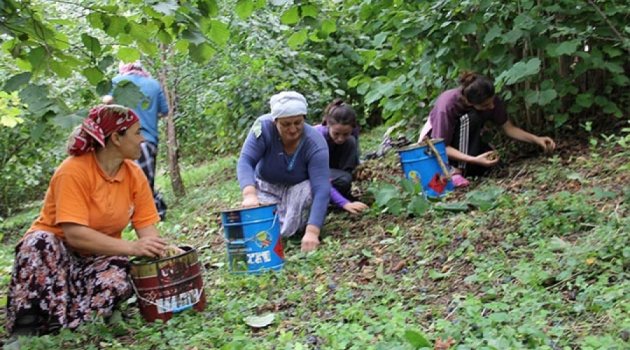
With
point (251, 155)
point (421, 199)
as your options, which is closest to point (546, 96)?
point (421, 199)

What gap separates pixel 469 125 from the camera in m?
5.15

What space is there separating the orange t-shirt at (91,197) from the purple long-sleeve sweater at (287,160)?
0.97 metres

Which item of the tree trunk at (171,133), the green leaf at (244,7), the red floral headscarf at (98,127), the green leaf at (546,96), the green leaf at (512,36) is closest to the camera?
the red floral headscarf at (98,127)

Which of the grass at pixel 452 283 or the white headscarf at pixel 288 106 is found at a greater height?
the white headscarf at pixel 288 106

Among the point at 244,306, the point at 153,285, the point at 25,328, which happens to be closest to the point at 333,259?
the point at 244,306

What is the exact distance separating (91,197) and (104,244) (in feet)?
0.74

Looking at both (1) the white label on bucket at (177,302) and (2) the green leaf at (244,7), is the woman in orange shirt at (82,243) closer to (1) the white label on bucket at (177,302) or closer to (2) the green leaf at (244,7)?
(1) the white label on bucket at (177,302)

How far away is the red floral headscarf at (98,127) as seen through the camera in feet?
10.5

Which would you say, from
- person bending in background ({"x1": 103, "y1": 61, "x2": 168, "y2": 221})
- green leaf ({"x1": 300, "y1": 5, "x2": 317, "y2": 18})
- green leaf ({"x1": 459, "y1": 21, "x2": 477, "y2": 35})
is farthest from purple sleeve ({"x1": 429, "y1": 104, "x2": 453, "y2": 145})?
person bending in background ({"x1": 103, "y1": 61, "x2": 168, "y2": 221})

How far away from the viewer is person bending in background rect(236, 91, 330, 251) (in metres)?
4.23

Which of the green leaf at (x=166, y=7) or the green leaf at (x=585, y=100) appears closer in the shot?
the green leaf at (x=166, y=7)

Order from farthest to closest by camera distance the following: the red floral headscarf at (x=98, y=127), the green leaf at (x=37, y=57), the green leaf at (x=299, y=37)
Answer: the green leaf at (x=299, y=37) < the red floral headscarf at (x=98, y=127) < the green leaf at (x=37, y=57)

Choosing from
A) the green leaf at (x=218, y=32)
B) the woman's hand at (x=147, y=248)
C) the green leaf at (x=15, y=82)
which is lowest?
the woman's hand at (x=147, y=248)

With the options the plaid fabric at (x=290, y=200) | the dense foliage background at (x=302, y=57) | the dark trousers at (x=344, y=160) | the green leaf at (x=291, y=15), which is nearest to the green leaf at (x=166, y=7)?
the dense foliage background at (x=302, y=57)
